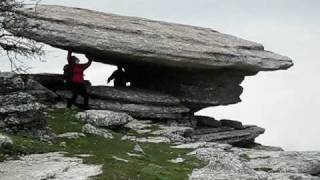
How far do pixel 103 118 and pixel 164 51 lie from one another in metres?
8.66

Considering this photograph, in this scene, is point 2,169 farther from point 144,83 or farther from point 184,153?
point 144,83

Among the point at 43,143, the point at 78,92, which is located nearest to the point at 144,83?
the point at 78,92

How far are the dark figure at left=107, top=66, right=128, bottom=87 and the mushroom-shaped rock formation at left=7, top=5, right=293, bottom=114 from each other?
22.5 inches

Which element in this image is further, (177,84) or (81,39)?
(177,84)

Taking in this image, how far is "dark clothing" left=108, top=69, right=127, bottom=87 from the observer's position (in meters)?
47.6

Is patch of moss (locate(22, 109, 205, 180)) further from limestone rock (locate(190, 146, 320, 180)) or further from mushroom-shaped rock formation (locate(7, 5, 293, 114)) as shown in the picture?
mushroom-shaped rock formation (locate(7, 5, 293, 114))

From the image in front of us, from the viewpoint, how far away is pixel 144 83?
47.4 metres

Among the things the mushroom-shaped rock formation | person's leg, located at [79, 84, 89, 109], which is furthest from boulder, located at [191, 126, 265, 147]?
person's leg, located at [79, 84, 89, 109]

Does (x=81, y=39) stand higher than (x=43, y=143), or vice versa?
(x=81, y=39)

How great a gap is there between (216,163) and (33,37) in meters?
16.9

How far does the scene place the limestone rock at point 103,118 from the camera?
3491 centimetres

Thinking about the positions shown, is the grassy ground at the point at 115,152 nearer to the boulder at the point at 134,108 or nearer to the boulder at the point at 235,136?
the boulder at the point at 134,108

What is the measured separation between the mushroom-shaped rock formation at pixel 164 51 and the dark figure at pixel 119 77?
1.87 ft

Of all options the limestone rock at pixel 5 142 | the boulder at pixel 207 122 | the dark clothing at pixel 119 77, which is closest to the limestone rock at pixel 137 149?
the limestone rock at pixel 5 142
